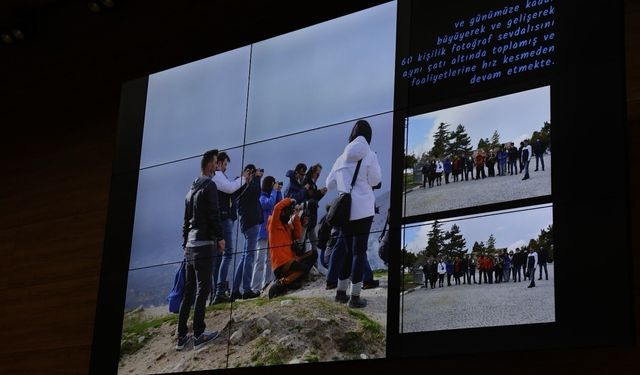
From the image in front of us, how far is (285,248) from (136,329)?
4.11ft

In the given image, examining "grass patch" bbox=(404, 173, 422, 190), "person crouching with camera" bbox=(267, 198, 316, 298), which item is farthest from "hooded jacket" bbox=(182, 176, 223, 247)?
"grass patch" bbox=(404, 173, 422, 190)

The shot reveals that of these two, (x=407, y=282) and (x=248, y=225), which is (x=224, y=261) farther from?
(x=407, y=282)

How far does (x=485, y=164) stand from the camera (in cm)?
586

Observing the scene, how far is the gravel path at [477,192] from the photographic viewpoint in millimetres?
5566

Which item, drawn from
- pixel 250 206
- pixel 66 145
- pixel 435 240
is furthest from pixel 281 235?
pixel 66 145

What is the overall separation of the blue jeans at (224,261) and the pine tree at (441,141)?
1.54 metres

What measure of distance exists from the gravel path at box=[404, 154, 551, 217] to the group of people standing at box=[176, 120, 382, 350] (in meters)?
0.32

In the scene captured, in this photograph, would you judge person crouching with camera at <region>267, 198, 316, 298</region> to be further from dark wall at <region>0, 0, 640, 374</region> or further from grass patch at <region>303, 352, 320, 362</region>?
dark wall at <region>0, 0, 640, 374</region>

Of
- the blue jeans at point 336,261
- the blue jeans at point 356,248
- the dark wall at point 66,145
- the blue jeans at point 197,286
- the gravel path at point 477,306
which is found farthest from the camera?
the dark wall at point 66,145

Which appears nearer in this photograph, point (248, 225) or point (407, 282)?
point (407, 282)

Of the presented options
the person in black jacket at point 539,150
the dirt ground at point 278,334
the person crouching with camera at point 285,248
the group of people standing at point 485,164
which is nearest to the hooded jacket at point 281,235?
→ the person crouching with camera at point 285,248

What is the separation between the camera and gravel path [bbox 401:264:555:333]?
531 centimetres

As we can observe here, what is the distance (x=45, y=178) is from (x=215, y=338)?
2929 mm

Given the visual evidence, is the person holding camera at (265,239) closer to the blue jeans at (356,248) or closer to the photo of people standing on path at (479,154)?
the blue jeans at (356,248)
